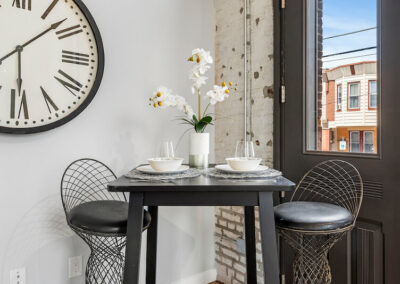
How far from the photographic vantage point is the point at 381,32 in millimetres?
1564

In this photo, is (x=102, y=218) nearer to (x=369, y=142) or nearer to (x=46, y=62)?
(x=46, y=62)

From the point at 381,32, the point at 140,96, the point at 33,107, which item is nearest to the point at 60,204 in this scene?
the point at 33,107

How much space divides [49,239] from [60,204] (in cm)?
20

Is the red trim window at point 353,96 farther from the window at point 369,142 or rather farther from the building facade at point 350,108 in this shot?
the window at point 369,142

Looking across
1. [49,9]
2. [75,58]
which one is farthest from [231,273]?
[49,9]

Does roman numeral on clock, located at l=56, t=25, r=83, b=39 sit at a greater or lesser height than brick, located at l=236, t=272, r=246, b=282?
greater

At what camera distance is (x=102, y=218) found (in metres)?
1.47

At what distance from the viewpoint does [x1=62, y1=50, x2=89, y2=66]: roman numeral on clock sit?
1.83 meters

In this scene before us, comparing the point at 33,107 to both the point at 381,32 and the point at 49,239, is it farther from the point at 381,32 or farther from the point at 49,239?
the point at 381,32

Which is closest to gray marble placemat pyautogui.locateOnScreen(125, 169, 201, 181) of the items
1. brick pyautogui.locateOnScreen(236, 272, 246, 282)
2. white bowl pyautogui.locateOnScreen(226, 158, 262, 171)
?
white bowl pyautogui.locateOnScreen(226, 158, 262, 171)

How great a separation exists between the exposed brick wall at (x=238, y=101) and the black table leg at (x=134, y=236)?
1.11 m

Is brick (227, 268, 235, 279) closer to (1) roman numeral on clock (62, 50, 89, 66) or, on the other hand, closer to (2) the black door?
(2) the black door

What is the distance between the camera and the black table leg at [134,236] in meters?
1.26

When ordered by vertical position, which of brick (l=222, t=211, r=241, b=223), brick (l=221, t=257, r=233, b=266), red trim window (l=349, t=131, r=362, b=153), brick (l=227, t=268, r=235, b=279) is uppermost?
red trim window (l=349, t=131, r=362, b=153)
